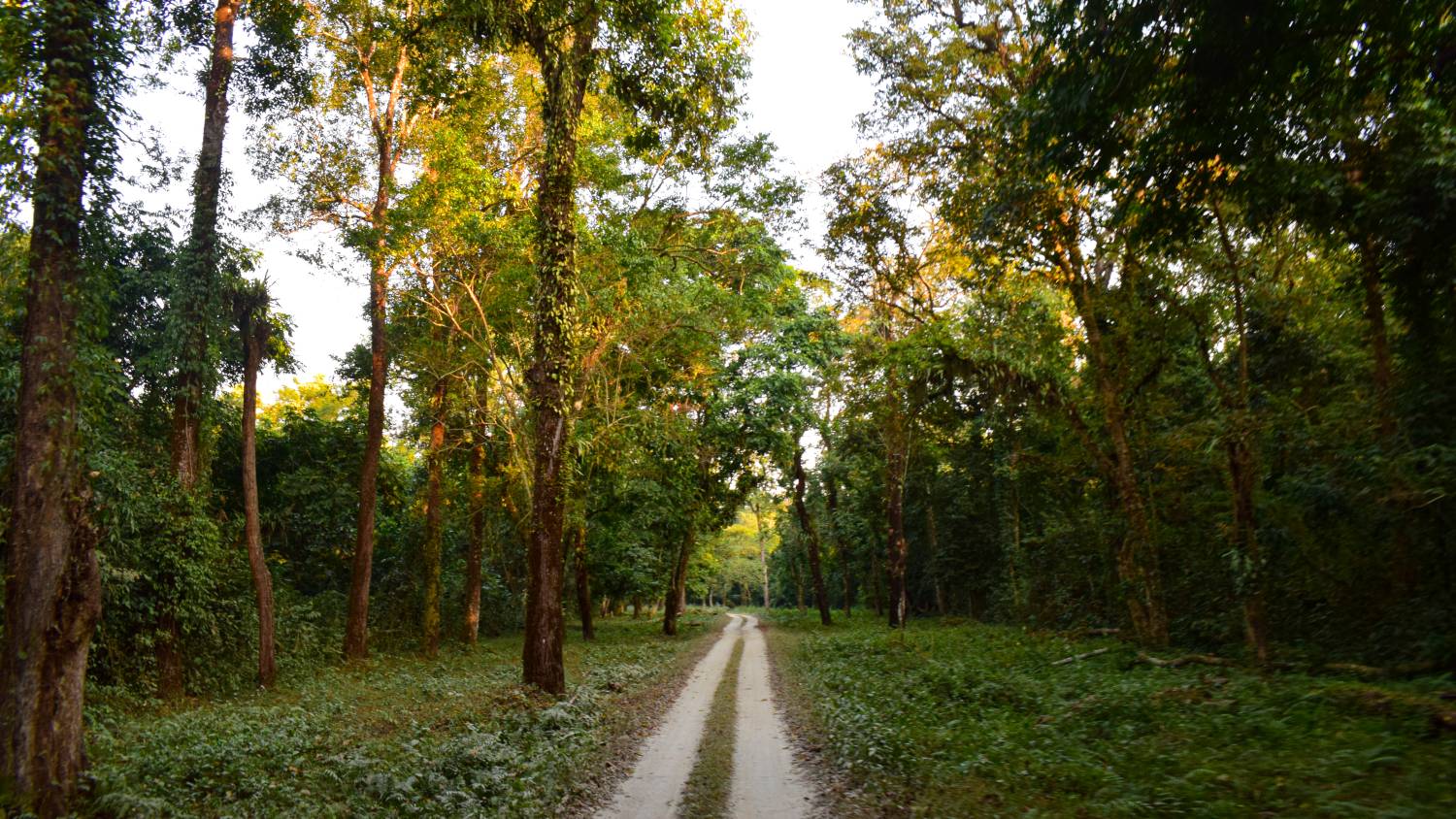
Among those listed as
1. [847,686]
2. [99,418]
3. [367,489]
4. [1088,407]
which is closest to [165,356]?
[367,489]

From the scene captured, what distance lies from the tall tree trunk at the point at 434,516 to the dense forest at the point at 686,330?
0.14 meters

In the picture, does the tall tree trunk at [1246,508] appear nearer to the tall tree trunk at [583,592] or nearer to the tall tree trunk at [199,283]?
the tall tree trunk at [199,283]

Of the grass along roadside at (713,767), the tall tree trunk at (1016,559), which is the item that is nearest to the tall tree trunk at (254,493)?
the grass along roadside at (713,767)

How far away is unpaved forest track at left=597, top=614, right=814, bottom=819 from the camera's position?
22.9 ft

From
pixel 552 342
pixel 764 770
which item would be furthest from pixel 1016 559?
pixel 764 770

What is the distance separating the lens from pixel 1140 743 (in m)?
7.46

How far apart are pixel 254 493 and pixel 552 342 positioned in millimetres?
7443

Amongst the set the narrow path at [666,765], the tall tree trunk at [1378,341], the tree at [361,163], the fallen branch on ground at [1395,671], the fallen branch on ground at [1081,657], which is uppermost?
the tree at [361,163]

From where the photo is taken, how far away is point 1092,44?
714 centimetres

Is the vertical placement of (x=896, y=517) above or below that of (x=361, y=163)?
below

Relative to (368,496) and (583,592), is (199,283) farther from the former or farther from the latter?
(583,592)

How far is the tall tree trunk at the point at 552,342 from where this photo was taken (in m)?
12.5

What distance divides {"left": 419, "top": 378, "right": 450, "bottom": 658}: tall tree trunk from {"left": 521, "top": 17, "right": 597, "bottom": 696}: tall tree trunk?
819 cm

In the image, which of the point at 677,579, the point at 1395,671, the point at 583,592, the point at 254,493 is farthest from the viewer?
the point at 677,579
